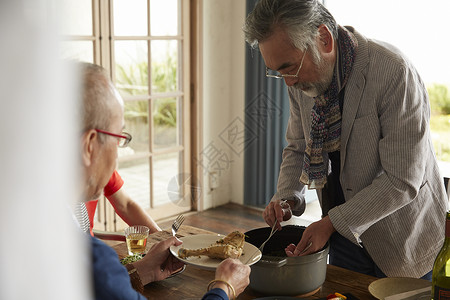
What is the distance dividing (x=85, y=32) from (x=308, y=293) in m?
3.06

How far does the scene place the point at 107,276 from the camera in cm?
87

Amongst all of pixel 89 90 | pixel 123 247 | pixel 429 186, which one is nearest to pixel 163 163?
pixel 123 247

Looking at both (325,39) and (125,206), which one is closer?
(325,39)

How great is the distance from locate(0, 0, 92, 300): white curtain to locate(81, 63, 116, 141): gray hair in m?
0.34

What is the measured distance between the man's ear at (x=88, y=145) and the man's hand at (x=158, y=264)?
0.71m

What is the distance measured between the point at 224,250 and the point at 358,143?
0.59 meters

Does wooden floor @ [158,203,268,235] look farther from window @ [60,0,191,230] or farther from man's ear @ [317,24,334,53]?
man's ear @ [317,24,334,53]

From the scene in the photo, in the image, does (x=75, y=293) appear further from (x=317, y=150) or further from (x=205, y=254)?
(x=317, y=150)

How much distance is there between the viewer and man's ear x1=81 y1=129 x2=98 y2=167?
30.4 inches

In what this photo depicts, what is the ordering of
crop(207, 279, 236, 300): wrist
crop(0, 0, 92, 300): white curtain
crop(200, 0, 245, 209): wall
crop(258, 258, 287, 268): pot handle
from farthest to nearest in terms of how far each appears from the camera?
1. crop(200, 0, 245, 209): wall
2. crop(258, 258, 287, 268): pot handle
3. crop(207, 279, 236, 300): wrist
4. crop(0, 0, 92, 300): white curtain

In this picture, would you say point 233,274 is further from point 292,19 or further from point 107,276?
point 292,19

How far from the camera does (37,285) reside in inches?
17.4

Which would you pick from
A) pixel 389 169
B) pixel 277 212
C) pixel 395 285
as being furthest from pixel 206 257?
pixel 389 169

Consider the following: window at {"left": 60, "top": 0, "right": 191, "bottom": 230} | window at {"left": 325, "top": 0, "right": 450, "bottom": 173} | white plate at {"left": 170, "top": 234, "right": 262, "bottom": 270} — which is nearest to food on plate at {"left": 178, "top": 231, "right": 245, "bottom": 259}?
white plate at {"left": 170, "top": 234, "right": 262, "bottom": 270}
